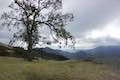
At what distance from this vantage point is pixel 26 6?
6400 cm

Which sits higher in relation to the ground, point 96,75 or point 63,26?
point 63,26

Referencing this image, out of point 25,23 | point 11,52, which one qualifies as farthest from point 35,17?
point 11,52

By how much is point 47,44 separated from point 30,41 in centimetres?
356

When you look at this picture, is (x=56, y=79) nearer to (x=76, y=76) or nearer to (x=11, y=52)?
(x=76, y=76)

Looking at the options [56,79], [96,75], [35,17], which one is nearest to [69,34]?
[35,17]

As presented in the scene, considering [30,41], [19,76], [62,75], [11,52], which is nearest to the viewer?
[19,76]

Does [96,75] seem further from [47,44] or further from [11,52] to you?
[11,52]

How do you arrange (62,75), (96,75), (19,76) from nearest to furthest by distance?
1. (19,76)
2. (62,75)
3. (96,75)

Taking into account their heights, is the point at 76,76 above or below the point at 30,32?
below

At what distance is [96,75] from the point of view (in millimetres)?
46781

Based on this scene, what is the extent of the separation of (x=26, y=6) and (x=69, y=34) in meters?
9.73

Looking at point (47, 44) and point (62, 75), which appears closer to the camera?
point (62, 75)

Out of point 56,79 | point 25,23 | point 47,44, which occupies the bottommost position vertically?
point 56,79

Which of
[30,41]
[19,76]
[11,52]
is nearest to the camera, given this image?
[19,76]
